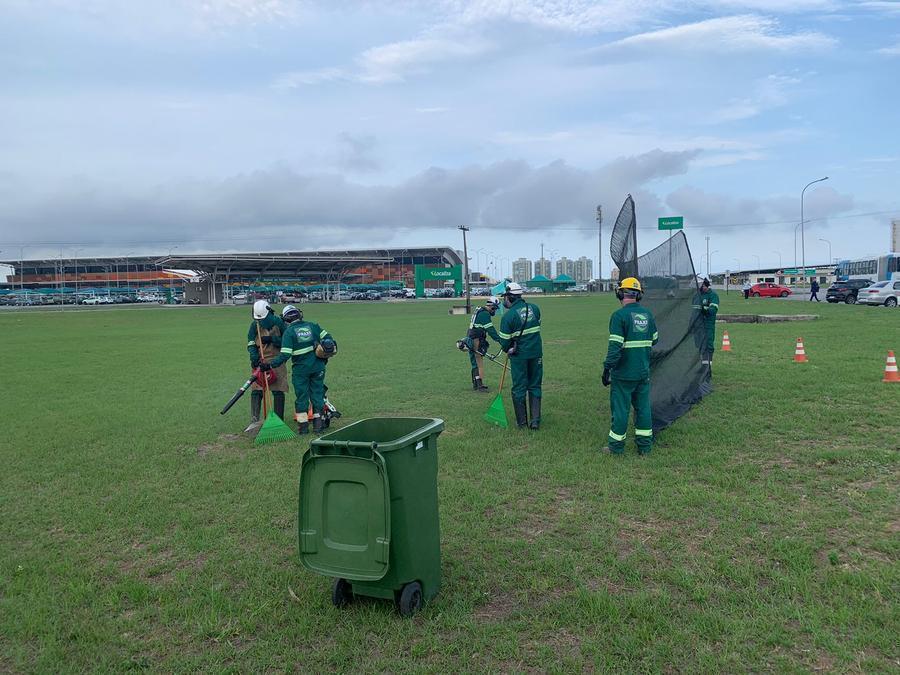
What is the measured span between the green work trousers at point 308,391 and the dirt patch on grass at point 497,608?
15.9ft

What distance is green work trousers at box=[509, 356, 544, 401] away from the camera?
8.42 metres

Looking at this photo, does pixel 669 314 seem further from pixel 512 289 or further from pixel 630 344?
pixel 630 344

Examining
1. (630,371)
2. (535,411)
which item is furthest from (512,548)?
(535,411)

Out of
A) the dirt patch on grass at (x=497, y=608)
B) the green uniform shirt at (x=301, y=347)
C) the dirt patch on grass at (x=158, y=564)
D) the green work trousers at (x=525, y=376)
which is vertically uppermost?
the green uniform shirt at (x=301, y=347)

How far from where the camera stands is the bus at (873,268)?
45.6 meters

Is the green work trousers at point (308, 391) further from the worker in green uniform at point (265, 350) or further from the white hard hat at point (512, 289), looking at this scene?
the white hard hat at point (512, 289)

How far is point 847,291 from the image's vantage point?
40.0 meters

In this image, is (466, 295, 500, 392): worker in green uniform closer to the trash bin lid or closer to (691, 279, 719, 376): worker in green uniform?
(691, 279, 719, 376): worker in green uniform

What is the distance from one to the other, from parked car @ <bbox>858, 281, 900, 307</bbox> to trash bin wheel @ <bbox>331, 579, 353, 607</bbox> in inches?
1552

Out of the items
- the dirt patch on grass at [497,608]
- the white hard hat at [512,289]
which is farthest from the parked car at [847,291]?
the dirt patch on grass at [497,608]

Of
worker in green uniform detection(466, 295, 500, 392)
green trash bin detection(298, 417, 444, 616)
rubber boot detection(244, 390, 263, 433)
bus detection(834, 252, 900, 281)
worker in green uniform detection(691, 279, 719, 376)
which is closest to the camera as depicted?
green trash bin detection(298, 417, 444, 616)

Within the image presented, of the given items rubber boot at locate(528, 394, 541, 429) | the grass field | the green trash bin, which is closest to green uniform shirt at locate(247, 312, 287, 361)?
the grass field

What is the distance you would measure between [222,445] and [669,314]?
6.20m

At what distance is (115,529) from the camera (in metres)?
5.30
